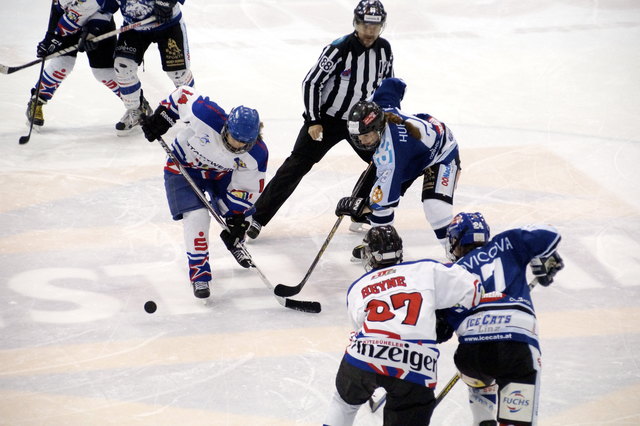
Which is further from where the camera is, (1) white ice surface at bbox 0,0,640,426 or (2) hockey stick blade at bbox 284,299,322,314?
(2) hockey stick blade at bbox 284,299,322,314

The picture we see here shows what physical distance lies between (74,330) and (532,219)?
107 inches

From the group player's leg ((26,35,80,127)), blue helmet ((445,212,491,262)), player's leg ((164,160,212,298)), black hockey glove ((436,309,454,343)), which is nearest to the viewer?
black hockey glove ((436,309,454,343))

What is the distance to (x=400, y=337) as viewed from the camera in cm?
280

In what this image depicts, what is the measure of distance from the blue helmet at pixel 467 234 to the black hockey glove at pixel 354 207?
3.51ft

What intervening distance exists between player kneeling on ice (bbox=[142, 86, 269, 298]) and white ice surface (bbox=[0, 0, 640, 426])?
0.80ft

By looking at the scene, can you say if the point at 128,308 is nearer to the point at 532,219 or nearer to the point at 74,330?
the point at 74,330

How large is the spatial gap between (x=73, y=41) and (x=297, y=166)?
2.11 m

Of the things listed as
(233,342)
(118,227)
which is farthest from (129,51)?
(233,342)

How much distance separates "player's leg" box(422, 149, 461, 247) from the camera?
14.1ft

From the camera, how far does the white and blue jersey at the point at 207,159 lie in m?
4.21

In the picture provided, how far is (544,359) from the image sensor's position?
3.95m

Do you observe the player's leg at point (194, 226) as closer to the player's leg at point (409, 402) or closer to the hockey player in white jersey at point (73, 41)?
the player's leg at point (409, 402)

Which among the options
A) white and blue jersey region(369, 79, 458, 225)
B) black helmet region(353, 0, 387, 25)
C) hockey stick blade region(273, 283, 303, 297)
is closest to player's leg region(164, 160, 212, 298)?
hockey stick blade region(273, 283, 303, 297)

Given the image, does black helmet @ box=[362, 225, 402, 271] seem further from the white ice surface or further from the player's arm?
the player's arm
